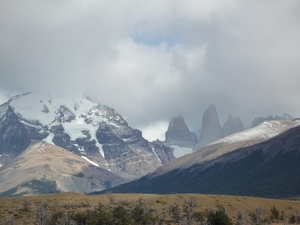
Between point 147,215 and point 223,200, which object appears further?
point 223,200

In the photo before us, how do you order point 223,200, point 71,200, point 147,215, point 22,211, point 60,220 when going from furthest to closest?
point 223,200 < point 71,200 < point 22,211 < point 147,215 < point 60,220

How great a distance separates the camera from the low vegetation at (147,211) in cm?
10094

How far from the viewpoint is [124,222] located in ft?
315

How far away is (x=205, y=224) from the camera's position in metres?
104

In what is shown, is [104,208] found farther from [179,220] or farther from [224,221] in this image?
[224,221]

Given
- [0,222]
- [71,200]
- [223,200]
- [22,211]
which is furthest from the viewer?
[223,200]

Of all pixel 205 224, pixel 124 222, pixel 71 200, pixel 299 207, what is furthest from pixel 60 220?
pixel 299 207

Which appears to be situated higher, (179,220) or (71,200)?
(71,200)

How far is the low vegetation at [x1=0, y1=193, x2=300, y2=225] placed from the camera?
10094cm

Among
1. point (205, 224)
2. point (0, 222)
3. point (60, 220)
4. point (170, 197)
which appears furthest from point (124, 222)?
point (170, 197)

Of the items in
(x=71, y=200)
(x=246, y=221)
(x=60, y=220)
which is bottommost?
(x=246, y=221)

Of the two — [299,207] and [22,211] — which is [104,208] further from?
[299,207]

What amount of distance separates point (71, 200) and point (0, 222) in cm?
3662

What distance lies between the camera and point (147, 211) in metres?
116
